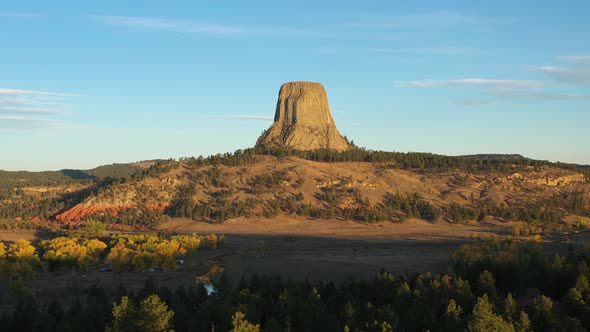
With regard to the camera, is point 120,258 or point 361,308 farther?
point 120,258

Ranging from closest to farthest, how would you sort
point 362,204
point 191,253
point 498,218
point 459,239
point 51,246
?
point 51,246 < point 191,253 < point 459,239 < point 498,218 < point 362,204

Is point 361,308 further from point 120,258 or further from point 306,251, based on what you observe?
point 306,251

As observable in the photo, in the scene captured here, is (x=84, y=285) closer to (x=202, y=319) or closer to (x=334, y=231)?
(x=202, y=319)

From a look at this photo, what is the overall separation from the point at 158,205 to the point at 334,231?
2334 inches

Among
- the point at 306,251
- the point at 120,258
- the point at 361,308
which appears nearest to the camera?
the point at 361,308

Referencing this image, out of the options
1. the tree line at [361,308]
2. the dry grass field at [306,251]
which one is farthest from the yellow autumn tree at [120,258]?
the tree line at [361,308]

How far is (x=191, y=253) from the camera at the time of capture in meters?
128

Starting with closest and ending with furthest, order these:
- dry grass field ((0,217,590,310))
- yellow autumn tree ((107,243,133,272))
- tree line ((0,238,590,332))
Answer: tree line ((0,238,590,332)) < dry grass field ((0,217,590,310)) < yellow autumn tree ((107,243,133,272))

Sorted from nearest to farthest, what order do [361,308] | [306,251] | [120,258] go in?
[361,308], [120,258], [306,251]

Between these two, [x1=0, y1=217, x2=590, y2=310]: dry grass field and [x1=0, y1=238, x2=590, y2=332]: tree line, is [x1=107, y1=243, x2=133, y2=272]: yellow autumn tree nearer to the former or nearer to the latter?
[x1=0, y1=217, x2=590, y2=310]: dry grass field

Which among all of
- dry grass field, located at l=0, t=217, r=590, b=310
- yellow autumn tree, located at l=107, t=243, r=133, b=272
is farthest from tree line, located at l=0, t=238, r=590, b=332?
yellow autumn tree, located at l=107, t=243, r=133, b=272

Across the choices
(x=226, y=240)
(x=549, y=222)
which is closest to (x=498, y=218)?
(x=549, y=222)

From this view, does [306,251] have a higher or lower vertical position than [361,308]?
lower

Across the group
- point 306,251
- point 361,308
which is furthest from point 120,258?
point 361,308
